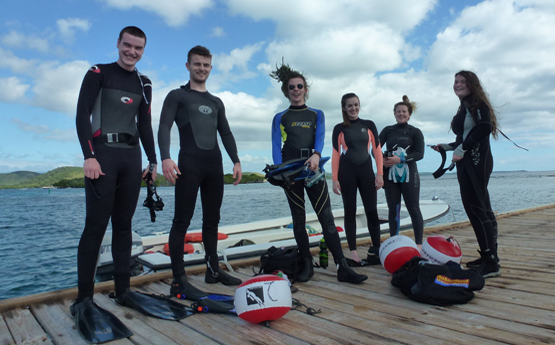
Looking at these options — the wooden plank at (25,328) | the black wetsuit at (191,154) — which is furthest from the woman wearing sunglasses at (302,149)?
the wooden plank at (25,328)

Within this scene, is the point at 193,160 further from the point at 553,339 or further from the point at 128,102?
the point at 553,339

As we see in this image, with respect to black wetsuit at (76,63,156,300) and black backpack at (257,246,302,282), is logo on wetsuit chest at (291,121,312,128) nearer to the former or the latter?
black backpack at (257,246,302,282)

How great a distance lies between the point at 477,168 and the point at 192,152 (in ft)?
8.99

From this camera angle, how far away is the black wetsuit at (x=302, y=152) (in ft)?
12.3

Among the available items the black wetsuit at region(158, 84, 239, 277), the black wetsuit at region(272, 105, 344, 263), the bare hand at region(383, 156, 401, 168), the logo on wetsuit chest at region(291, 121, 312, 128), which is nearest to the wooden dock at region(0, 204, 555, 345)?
the black wetsuit at region(272, 105, 344, 263)

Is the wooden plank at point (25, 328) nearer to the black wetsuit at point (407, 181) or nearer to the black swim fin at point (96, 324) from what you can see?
the black swim fin at point (96, 324)

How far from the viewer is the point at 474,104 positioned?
11.3 ft

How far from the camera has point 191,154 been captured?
330 centimetres

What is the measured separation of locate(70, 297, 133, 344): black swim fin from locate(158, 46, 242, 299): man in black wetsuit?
717 mm

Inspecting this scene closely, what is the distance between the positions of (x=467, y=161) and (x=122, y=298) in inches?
134

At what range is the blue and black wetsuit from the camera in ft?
11.0

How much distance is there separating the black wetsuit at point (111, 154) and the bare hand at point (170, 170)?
231mm

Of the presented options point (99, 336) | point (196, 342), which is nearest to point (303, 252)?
point (196, 342)

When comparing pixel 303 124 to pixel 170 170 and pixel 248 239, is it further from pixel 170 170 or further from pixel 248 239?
pixel 248 239
